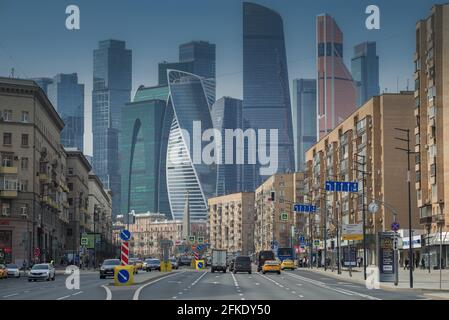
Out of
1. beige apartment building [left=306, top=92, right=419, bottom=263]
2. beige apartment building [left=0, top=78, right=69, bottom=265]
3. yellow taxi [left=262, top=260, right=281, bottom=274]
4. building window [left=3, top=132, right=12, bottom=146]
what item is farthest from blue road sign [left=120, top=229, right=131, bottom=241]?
building window [left=3, top=132, right=12, bottom=146]

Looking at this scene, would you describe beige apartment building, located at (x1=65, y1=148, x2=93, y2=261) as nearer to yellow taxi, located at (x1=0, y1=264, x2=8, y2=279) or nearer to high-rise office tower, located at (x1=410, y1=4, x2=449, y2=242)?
high-rise office tower, located at (x1=410, y1=4, x2=449, y2=242)

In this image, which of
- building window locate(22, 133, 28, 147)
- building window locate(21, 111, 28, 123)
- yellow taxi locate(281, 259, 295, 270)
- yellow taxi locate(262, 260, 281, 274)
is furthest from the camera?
building window locate(21, 111, 28, 123)

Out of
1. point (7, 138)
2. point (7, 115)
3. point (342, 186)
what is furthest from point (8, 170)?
point (342, 186)

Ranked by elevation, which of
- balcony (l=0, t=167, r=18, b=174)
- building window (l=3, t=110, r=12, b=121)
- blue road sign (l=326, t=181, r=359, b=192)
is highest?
building window (l=3, t=110, r=12, b=121)

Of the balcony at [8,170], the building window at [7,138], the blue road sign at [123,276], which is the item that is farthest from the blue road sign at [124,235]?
the building window at [7,138]

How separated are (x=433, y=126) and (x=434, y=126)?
32 cm

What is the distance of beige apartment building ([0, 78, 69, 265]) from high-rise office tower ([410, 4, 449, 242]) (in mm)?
50162

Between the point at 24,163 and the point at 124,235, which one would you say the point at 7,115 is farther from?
the point at 124,235

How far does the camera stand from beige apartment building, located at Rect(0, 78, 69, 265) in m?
122

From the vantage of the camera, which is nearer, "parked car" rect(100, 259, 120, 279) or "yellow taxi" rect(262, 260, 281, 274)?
"parked car" rect(100, 259, 120, 279)

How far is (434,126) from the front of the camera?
111 meters

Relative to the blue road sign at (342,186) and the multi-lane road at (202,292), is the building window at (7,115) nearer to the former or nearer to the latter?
the blue road sign at (342,186)
